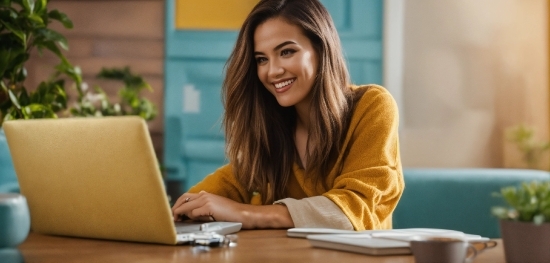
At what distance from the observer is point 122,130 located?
115 cm

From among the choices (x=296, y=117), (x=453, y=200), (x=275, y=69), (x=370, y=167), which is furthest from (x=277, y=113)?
(x=453, y=200)

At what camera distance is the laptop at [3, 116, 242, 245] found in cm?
116

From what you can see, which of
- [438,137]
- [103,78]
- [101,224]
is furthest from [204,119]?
[101,224]

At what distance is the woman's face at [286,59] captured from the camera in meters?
1.99

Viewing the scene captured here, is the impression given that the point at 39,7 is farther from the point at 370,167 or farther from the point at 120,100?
the point at 120,100

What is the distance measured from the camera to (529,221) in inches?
39.1

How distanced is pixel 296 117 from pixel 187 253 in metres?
1.06

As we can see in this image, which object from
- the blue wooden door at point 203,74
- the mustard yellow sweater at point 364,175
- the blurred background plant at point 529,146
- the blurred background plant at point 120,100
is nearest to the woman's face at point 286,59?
the mustard yellow sweater at point 364,175

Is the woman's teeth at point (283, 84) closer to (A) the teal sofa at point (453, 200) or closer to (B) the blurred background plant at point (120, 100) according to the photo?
(A) the teal sofa at point (453, 200)

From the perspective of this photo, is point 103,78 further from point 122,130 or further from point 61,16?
point 122,130

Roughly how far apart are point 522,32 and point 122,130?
9.09 feet

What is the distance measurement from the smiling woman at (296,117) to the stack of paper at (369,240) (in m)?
0.43

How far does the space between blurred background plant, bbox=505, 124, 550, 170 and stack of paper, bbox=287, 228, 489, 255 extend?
219 centimetres

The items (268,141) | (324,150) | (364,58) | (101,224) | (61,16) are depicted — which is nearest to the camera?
Result: (101,224)
